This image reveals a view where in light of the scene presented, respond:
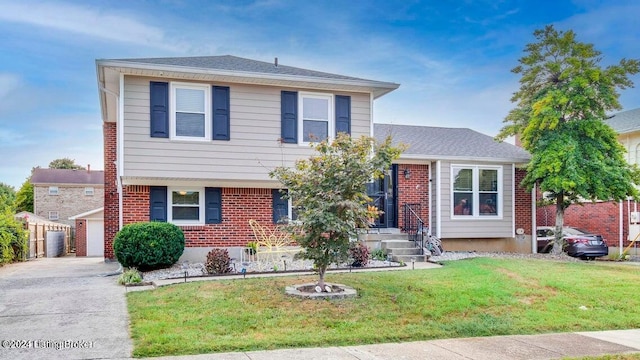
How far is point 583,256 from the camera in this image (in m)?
16.1

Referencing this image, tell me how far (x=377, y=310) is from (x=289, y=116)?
7054 mm

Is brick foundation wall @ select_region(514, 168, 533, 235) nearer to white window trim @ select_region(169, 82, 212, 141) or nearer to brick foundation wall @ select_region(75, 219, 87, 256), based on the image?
white window trim @ select_region(169, 82, 212, 141)

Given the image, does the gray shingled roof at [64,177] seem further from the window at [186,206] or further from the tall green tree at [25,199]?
the window at [186,206]

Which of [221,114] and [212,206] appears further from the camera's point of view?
[212,206]

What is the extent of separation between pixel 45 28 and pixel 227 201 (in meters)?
6.45

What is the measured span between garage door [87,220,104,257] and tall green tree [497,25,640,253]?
79.4 feet

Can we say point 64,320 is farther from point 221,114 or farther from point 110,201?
point 110,201

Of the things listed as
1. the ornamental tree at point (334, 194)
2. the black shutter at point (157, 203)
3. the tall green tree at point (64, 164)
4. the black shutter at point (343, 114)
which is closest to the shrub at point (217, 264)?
the black shutter at point (157, 203)

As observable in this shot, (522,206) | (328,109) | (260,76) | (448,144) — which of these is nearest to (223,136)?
(260,76)

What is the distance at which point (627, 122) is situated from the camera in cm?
2041

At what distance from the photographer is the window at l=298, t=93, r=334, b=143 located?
13.7m

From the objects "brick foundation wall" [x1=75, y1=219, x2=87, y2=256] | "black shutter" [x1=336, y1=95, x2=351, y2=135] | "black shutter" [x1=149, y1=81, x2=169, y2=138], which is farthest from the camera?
"brick foundation wall" [x1=75, y1=219, x2=87, y2=256]

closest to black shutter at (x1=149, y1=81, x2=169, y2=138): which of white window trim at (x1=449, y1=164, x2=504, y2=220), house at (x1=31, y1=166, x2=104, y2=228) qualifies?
white window trim at (x1=449, y1=164, x2=504, y2=220)

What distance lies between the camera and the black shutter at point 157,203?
1326cm
